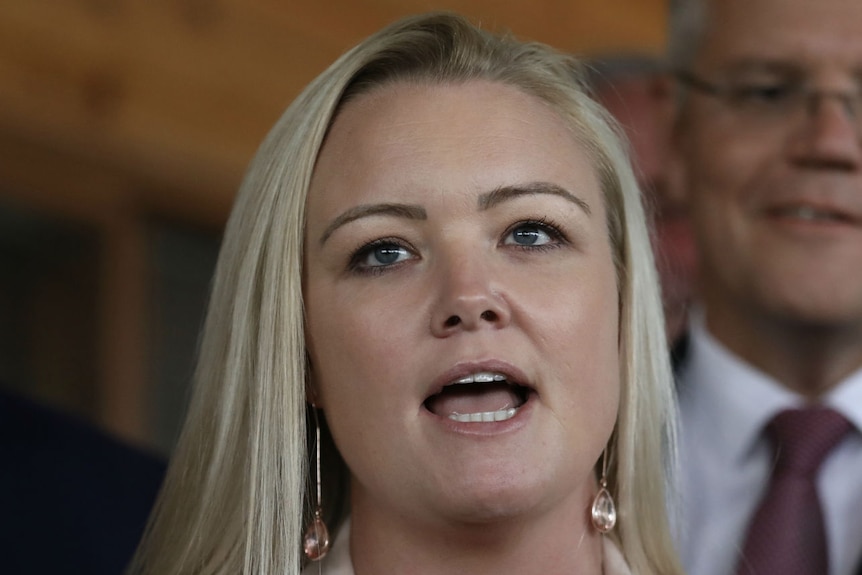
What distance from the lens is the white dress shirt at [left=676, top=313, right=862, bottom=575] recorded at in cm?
183

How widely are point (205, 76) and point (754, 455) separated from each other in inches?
55.9

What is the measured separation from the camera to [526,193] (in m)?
1.34

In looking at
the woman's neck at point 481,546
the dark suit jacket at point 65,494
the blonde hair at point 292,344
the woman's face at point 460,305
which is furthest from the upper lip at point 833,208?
the dark suit jacket at point 65,494

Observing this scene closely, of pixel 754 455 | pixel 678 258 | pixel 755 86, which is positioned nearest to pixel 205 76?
pixel 678 258

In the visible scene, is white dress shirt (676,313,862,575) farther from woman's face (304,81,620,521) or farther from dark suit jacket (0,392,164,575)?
dark suit jacket (0,392,164,575)

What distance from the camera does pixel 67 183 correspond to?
3082mm

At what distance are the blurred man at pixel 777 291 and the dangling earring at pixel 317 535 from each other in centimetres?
55

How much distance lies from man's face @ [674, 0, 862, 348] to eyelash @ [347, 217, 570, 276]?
2.16ft

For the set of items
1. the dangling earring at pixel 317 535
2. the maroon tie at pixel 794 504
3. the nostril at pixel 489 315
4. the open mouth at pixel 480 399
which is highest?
the nostril at pixel 489 315

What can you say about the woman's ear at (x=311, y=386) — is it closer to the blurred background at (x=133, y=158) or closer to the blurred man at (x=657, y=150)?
the blurred man at (x=657, y=150)

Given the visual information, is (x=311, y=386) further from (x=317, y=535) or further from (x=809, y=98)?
(x=809, y=98)

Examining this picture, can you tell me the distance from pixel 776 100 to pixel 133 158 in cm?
130

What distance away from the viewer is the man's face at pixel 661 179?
2.30 m

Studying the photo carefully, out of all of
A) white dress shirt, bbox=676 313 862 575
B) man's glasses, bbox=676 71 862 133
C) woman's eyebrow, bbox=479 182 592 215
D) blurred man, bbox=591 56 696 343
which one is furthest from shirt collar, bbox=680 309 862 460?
woman's eyebrow, bbox=479 182 592 215
